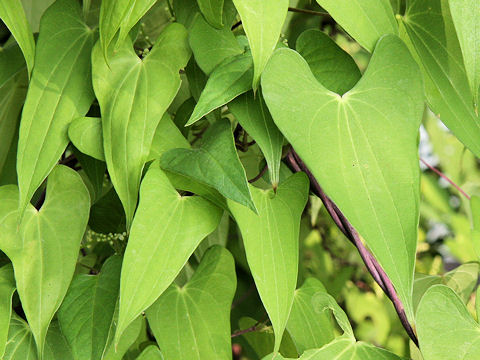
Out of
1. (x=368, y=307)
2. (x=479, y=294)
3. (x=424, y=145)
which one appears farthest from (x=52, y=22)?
(x=424, y=145)

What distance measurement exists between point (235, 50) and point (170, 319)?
22cm

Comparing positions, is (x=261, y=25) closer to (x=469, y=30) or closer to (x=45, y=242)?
(x=469, y=30)

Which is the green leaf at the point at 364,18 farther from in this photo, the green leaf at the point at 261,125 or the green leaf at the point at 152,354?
the green leaf at the point at 152,354

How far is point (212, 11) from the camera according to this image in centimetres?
45

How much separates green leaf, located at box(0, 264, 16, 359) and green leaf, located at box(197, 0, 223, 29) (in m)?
0.26

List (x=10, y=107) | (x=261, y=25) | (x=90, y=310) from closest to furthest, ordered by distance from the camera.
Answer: (x=261, y=25) → (x=90, y=310) → (x=10, y=107)

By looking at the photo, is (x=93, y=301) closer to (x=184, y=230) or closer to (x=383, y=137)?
(x=184, y=230)

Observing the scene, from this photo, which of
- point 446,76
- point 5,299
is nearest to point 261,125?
point 446,76

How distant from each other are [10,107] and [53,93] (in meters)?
0.17

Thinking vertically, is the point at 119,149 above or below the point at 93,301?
above

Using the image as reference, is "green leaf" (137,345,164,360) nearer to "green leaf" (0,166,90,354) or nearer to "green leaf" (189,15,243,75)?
"green leaf" (0,166,90,354)

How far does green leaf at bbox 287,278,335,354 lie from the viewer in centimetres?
52

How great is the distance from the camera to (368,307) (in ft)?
3.93

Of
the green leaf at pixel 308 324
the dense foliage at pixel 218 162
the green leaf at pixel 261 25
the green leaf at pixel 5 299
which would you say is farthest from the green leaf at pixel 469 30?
the green leaf at pixel 5 299
